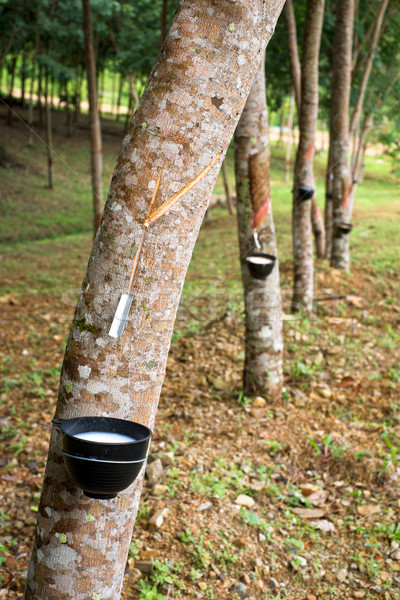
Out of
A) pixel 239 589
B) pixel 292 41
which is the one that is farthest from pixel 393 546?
pixel 292 41

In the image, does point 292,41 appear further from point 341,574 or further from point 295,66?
point 341,574

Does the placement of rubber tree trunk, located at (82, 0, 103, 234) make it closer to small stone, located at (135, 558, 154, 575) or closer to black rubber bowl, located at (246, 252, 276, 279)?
black rubber bowl, located at (246, 252, 276, 279)

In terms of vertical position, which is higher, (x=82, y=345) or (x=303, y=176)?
(x=303, y=176)

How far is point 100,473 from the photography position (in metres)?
1.26

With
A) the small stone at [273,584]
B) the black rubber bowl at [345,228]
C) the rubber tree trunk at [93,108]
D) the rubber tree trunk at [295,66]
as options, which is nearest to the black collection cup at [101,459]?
the small stone at [273,584]

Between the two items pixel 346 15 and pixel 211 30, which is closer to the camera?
pixel 211 30

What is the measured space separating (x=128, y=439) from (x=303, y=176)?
4495 millimetres

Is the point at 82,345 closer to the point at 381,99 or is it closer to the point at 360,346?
the point at 360,346

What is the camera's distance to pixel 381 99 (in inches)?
581

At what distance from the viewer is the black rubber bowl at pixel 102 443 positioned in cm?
125

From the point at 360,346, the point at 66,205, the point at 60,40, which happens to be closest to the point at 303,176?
the point at 360,346

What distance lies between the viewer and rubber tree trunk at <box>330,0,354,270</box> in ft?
19.4

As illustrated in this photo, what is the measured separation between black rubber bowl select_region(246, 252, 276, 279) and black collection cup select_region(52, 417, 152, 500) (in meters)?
2.11

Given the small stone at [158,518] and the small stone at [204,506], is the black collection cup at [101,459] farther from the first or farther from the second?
the small stone at [204,506]
